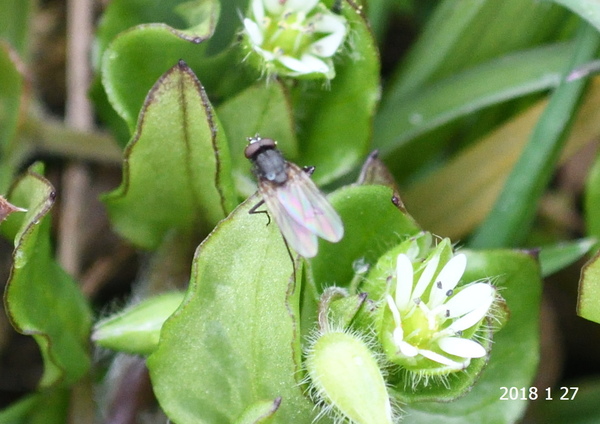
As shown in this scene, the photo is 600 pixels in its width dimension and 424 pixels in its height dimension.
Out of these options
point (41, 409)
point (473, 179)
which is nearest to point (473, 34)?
point (473, 179)

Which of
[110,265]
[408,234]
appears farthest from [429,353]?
[110,265]

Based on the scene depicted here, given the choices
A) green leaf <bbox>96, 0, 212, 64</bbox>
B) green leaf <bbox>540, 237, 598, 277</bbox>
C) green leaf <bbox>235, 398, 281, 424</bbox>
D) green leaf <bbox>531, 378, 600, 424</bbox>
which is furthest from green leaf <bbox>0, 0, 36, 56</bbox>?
green leaf <bbox>531, 378, 600, 424</bbox>

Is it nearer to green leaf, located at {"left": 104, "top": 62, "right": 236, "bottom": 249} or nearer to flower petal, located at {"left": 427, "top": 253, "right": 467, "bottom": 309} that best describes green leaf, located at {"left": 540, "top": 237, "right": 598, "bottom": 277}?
flower petal, located at {"left": 427, "top": 253, "right": 467, "bottom": 309}

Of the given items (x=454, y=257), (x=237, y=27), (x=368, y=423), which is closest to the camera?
(x=368, y=423)

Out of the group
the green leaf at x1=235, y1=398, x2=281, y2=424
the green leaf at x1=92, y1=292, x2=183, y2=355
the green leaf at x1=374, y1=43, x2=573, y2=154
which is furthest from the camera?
the green leaf at x1=374, y1=43, x2=573, y2=154

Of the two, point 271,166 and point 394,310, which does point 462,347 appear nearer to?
point 394,310

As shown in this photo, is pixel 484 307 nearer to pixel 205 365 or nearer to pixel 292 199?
pixel 292 199

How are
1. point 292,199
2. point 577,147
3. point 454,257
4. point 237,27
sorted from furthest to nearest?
point 577,147 < point 237,27 < point 292,199 < point 454,257
